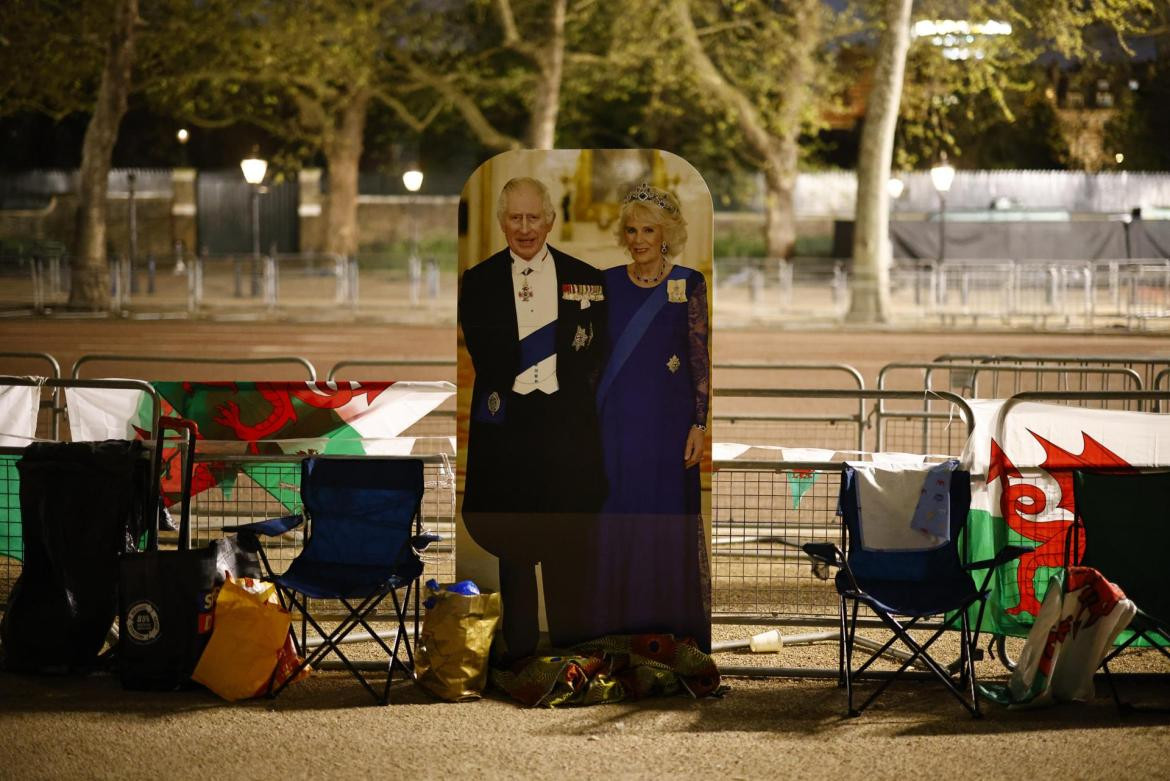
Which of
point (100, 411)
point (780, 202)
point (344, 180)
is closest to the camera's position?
point (100, 411)

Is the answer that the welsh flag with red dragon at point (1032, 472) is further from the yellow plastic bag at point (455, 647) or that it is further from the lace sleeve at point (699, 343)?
the yellow plastic bag at point (455, 647)

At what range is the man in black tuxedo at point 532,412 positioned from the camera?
7.07 metres

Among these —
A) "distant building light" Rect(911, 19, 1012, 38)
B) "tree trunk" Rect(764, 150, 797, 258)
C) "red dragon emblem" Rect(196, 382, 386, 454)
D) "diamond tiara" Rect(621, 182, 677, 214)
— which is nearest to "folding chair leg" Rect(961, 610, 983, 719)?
"diamond tiara" Rect(621, 182, 677, 214)

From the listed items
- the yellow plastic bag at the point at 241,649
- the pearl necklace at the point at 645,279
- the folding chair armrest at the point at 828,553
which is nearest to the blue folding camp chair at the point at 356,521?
the yellow plastic bag at the point at 241,649

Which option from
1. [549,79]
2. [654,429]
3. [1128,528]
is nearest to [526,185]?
[654,429]

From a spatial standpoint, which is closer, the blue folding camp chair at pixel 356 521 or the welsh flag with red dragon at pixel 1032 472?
the blue folding camp chair at pixel 356 521

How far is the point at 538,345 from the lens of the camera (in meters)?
7.10

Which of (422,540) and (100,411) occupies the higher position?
(100,411)

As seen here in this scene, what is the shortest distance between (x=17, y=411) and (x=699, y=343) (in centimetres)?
468

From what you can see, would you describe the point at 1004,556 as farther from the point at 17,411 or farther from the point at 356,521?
the point at 17,411

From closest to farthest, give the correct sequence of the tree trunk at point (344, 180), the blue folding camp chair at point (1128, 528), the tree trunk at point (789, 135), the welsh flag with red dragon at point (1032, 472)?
the blue folding camp chair at point (1128, 528), the welsh flag with red dragon at point (1032, 472), the tree trunk at point (789, 135), the tree trunk at point (344, 180)

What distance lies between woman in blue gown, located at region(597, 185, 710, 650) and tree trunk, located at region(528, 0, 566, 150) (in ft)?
98.8

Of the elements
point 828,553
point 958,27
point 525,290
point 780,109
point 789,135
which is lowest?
point 828,553

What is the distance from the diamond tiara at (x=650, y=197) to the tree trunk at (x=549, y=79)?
30.0m
